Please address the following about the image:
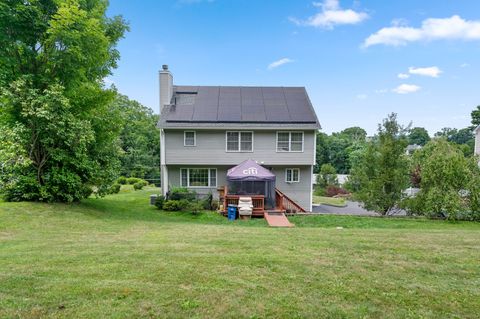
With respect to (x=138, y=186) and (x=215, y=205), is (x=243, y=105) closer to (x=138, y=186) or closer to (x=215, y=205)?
(x=215, y=205)

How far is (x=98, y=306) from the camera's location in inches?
119

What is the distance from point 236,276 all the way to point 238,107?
14201 millimetres

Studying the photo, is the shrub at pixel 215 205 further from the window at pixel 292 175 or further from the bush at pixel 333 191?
the bush at pixel 333 191

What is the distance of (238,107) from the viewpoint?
1719cm

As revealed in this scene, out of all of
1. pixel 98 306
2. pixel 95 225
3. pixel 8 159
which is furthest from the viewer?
pixel 8 159

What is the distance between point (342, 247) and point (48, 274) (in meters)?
5.44

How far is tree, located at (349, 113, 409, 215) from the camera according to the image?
41.3 feet

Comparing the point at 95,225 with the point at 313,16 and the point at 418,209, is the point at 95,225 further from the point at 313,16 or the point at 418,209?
the point at 313,16

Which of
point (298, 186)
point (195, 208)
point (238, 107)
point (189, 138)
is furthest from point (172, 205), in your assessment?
point (298, 186)

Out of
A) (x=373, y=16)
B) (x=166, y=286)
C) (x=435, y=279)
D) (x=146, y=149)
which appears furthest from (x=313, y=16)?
(x=146, y=149)

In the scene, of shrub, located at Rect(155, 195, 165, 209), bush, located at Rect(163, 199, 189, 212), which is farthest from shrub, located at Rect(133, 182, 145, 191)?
bush, located at Rect(163, 199, 189, 212)

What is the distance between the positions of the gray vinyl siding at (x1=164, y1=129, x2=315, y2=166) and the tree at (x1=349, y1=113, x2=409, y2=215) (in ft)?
11.6

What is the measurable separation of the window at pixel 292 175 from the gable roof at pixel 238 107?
9.58 ft

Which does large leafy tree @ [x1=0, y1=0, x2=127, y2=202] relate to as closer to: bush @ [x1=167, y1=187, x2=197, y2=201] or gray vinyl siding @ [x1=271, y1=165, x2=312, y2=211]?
bush @ [x1=167, y1=187, x2=197, y2=201]
